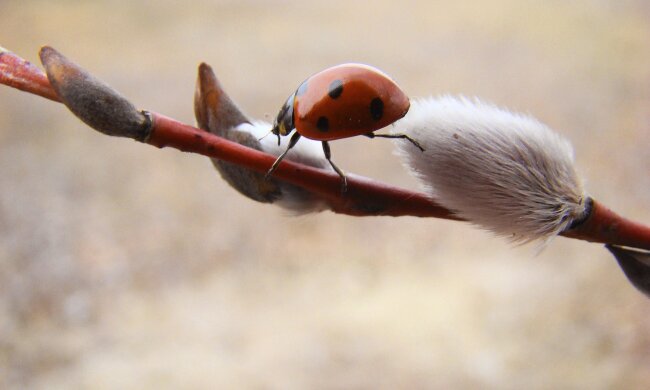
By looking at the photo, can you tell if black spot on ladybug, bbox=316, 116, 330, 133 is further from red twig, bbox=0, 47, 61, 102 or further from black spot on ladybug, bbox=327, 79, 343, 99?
red twig, bbox=0, 47, 61, 102

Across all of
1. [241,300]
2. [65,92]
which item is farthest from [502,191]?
[241,300]

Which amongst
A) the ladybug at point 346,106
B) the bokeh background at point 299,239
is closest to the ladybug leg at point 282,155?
the ladybug at point 346,106

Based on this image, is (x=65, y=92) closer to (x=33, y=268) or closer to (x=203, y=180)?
(x=33, y=268)

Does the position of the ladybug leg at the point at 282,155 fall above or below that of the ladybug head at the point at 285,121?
below

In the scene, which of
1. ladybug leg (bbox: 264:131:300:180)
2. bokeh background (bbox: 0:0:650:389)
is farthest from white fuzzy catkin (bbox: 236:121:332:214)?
bokeh background (bbox: 0:0:650:389)

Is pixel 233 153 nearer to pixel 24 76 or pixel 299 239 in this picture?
pixel 24 76

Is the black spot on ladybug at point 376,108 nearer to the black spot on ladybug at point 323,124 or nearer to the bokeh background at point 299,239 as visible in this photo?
the black spot on ladybug at point 323,124
